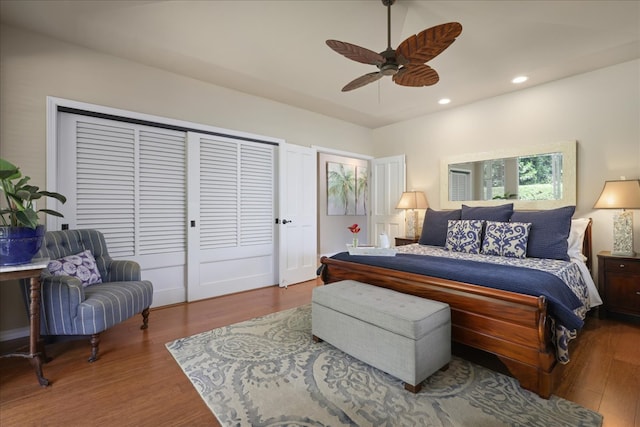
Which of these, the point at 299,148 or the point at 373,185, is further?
the point at 373,185

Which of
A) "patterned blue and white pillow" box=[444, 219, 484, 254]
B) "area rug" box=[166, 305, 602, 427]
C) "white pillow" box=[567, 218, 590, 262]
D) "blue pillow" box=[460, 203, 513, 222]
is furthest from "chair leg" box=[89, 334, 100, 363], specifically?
"white pillow" box=[567, 218, 590, 262]

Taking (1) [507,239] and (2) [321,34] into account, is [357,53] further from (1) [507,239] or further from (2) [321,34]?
(1) [507,239]

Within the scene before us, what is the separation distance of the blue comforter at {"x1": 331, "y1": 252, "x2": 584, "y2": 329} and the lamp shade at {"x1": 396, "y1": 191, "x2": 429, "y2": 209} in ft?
6.70

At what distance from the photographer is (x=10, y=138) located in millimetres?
2523

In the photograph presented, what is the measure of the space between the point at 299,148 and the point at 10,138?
3.06 metres

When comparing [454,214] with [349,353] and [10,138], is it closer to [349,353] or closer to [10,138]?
[349,353]

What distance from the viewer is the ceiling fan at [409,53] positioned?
1.82m

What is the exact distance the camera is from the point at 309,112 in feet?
15.1

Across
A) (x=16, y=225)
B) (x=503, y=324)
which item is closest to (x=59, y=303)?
(x=16, y=225)

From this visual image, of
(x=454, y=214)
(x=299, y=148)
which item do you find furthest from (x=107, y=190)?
(x=454, y=214)

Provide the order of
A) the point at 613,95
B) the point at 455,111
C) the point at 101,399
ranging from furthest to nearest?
the point at 455,111
the point at 613,95
the point at 101,399

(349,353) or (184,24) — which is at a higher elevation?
(184,24)

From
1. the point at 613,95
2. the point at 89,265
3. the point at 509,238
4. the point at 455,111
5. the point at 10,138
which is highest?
the point at 455,111

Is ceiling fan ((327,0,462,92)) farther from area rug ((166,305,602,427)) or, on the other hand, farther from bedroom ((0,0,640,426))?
area rug ((166,305,602,427))
